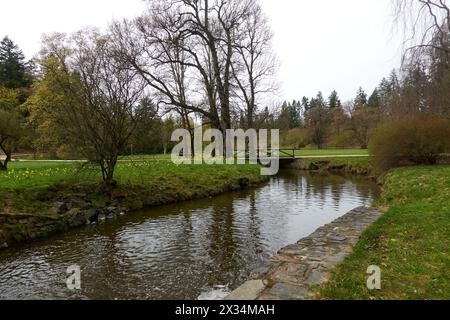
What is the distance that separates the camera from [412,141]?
16625 mm

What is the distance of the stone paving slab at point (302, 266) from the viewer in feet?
13.2

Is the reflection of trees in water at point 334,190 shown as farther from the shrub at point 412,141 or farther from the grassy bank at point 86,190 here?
the grassy bank at point 86,190

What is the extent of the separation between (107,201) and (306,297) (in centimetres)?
926

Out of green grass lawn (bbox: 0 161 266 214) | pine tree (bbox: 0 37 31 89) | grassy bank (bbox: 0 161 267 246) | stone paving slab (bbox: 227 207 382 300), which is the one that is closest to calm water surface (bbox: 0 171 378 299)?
grassy bank (bbox: 0 161 267 246)

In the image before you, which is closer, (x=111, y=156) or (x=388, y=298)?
(x=388, y=298)

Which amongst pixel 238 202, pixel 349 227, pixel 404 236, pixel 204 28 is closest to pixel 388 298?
pixel 404 236

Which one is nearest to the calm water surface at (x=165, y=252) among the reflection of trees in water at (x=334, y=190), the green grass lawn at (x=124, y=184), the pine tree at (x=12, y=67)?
the green grass lawn at (x=124, y=184)

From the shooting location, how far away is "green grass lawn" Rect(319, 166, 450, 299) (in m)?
3.86

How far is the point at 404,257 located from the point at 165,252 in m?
4.78

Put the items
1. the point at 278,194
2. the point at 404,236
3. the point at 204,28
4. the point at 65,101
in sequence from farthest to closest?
1. the point at 204,28
2. the point at 278,194
3. the point at 65,101
4. the point at 404,236

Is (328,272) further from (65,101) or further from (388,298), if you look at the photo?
(65,101)

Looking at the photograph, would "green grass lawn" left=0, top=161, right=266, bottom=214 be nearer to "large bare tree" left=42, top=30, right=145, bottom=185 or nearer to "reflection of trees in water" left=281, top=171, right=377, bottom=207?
"large bare tree" left=42, top=30, right=145, bottom=185

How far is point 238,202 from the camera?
13.4 meters
